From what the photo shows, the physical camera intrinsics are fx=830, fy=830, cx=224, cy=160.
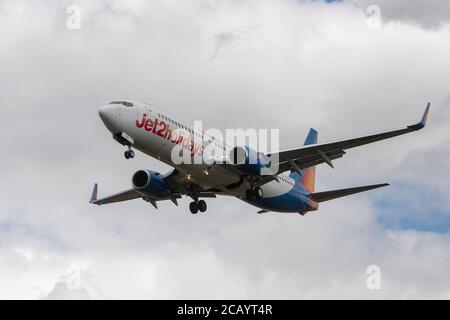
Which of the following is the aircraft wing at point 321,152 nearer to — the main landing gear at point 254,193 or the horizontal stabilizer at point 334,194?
the main landing gear at point 254,193

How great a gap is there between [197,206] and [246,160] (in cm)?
780

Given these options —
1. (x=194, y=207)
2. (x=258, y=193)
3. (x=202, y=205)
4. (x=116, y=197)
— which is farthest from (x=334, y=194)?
(x=116, y=197)

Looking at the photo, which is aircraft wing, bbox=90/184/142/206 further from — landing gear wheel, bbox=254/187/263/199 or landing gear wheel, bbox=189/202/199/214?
landing gear wheel, bbox=254/187/263/199

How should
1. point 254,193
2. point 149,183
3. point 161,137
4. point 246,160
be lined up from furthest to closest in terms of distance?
1. point 149,183
2. point 254,193
3. point 246,160
4. point 161,137

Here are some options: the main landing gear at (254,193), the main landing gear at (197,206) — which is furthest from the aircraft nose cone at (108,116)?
the main landing gear at (197,206)

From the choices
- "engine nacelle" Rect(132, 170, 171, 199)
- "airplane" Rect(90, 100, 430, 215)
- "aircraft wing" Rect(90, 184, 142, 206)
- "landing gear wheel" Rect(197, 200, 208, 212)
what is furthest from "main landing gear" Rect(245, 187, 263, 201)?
"aircraft wing" Rect(90, 184, 142, 206)

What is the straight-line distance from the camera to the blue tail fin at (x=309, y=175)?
208 feet

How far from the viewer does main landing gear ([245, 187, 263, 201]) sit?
179 ft

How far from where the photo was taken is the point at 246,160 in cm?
5119

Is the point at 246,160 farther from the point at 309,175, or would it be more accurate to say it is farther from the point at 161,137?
the point at 309,175

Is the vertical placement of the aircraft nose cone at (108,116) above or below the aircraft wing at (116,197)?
below
